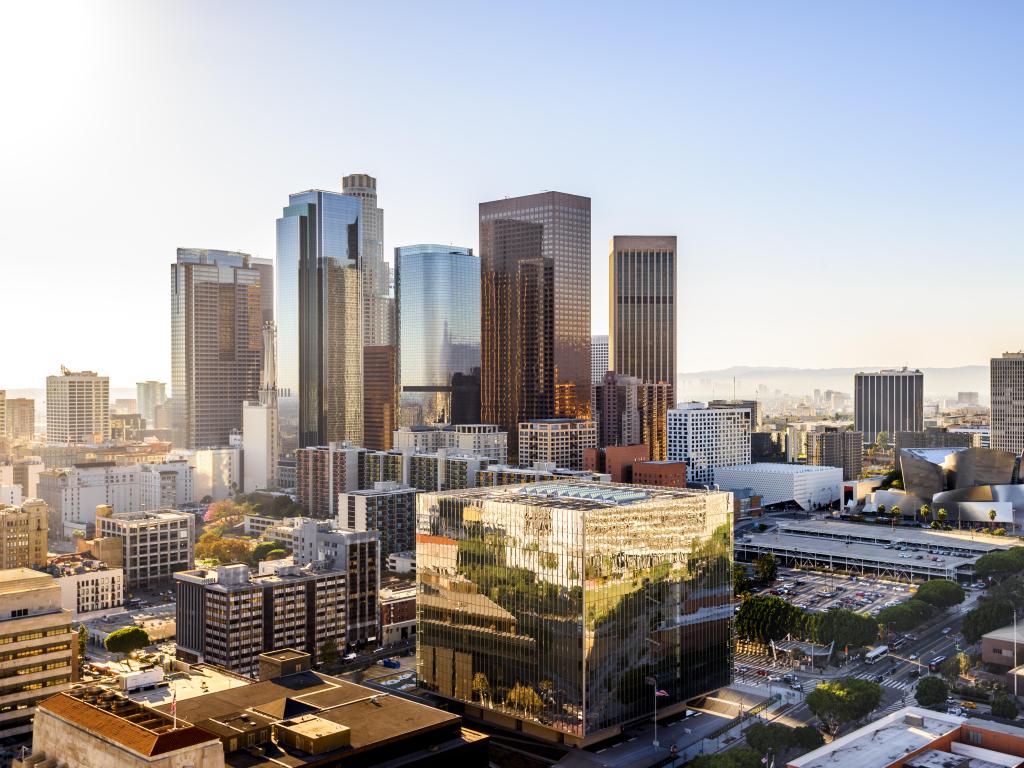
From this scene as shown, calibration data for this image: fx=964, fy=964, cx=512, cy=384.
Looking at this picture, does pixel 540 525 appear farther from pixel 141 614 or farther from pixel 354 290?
pixel 354 290

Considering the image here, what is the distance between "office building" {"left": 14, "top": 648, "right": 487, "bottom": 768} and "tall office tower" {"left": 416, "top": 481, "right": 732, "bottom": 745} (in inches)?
245

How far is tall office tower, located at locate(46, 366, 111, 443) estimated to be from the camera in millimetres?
166875

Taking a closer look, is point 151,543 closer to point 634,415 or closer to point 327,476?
point 327,476

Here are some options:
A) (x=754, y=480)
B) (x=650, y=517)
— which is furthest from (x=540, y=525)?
(x=754, y=480)

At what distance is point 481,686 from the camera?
45750 millimetres

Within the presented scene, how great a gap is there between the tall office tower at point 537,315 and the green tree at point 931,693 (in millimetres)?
90466

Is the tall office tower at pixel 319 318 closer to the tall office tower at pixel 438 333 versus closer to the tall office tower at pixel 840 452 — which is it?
the tall office tower at pixel 438 333

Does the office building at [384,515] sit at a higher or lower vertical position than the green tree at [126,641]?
higher

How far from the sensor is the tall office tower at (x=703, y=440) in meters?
126

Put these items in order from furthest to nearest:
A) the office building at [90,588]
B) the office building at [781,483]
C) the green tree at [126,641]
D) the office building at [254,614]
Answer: the office building at [781,483]
the office building at [90,588]
the green tree at [126,641]
the office building at [254,614]

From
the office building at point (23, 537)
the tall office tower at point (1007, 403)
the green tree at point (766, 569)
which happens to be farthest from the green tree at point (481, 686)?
the tall office tower at point (1007, 403)

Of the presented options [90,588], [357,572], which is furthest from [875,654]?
[90,588]

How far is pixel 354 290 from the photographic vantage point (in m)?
164

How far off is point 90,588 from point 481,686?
42.8 m
